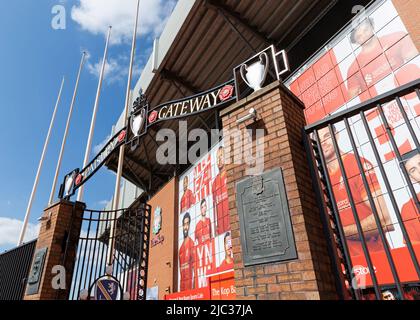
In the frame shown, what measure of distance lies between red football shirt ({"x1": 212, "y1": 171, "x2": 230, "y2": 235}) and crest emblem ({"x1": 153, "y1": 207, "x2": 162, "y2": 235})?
5295mm

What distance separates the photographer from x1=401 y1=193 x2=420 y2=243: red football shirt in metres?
5.48

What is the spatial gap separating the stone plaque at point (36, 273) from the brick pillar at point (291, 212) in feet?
15.3

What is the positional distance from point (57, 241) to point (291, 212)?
5.30 metres

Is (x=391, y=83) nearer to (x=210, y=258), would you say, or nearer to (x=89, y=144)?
(x=210, y=258)

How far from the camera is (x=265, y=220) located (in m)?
2.83

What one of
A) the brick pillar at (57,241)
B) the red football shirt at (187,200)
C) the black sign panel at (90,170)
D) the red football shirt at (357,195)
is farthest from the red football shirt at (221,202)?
the brick pillar at (57,241)

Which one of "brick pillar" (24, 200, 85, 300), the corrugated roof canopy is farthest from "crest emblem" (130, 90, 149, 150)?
the corrugated roof canopy

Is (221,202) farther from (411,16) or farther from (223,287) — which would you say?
(411,16)

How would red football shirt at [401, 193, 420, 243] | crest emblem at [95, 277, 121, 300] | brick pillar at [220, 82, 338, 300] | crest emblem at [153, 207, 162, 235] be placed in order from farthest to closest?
crest emblem at [153, 207, 162, 235], red football shirt at [401, 193, 420, 243], crest emblem at [95, 277, 121, 300], brick pillar at [220, 82, 338, 300]

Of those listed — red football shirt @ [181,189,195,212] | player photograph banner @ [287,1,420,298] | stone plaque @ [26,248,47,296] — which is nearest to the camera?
stone plaque @ [26,248,47,296]

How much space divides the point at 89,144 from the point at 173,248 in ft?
22.4

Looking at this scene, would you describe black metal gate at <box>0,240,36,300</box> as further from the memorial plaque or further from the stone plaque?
the memorial plaque

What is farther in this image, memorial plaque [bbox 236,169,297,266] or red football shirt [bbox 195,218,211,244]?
red football shirt [bbox 195,218,211,244]

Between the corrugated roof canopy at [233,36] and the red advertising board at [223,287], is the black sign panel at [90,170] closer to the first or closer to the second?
the red advertising board at [223,287]
